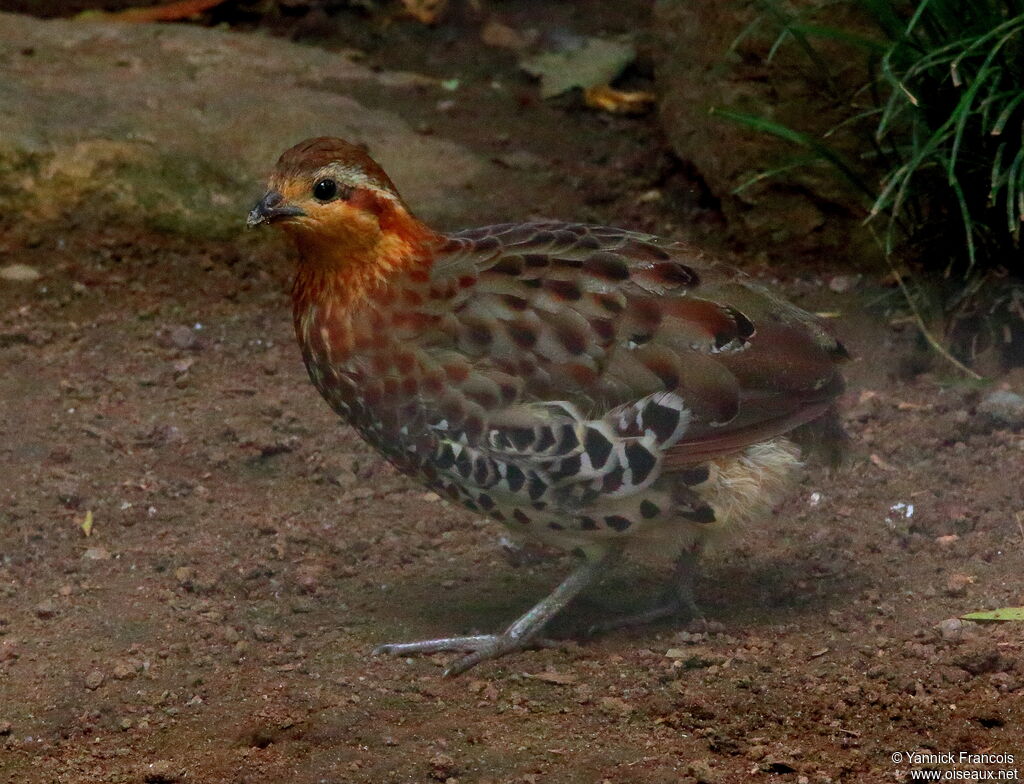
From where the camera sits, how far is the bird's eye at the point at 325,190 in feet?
14.8

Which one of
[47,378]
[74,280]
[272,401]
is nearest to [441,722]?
[272,401]

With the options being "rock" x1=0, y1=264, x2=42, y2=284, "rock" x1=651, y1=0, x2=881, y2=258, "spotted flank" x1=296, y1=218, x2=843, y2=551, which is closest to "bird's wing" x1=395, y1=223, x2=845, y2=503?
"spotted flank" x1=296, y1=218, x2=843, y2=551

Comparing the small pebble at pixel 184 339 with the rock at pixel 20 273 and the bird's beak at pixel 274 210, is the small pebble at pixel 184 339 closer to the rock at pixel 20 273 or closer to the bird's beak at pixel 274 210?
the rock at pixel 20 273

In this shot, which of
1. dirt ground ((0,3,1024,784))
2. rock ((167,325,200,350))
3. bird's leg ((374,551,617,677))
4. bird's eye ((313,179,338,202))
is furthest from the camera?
rock ((167,325,200,350))

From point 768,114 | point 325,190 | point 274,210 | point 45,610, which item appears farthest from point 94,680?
point 768,114

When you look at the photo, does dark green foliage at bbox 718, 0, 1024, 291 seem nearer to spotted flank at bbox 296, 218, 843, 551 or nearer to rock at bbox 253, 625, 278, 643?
spotted flank at bbox 296, 218, 843, 551

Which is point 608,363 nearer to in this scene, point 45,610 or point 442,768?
point 442,768

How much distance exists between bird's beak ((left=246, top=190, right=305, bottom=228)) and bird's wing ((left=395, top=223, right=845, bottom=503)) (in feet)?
1.65

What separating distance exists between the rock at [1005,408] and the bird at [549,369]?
4.42 feet

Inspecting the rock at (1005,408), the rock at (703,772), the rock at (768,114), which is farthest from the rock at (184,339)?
the rock at (703,772)

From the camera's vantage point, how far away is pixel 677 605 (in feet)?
16.3

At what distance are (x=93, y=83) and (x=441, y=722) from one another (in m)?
4.81

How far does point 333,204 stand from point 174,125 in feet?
10.5

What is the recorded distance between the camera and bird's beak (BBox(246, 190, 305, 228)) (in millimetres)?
4520
